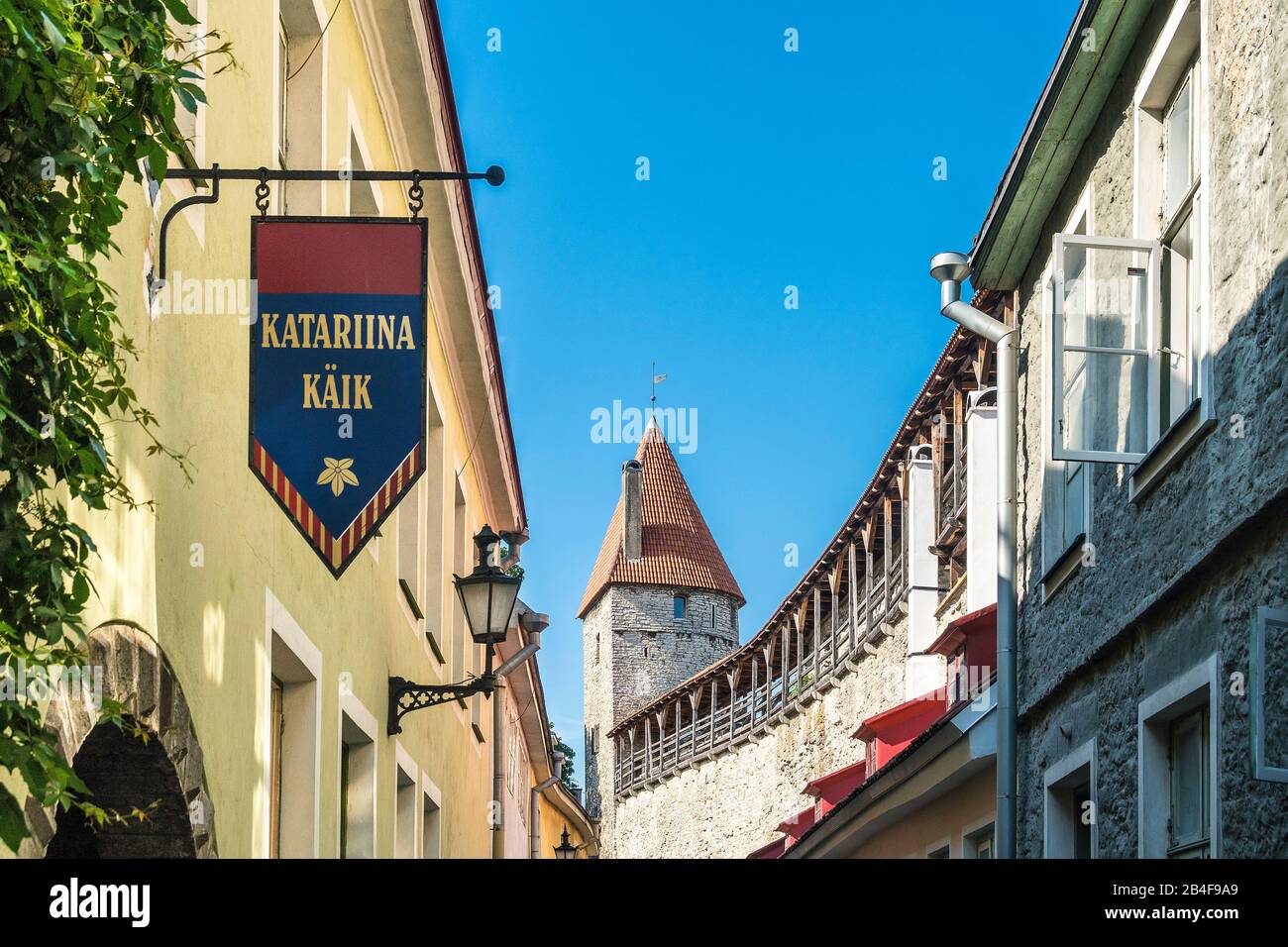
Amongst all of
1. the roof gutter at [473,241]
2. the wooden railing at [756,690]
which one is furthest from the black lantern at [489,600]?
the wooden railing at [756,690]

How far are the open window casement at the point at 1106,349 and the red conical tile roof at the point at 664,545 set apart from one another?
2119 inches

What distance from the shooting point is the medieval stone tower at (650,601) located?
61.4 m

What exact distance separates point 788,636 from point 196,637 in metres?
34.3

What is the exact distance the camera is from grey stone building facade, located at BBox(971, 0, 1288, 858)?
5926 mm

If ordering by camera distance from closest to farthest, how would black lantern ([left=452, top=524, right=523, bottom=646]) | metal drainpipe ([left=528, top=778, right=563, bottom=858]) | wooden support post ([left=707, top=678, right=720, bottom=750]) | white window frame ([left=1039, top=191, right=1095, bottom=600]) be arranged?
1. white window frame ([left=1039, top=191, right=1095, bottom=600])
2. black lantern ([left=452, top=524, right=523, bottom=646])
3. metal drainpipe ([left=528, top=778, right=563, bottom=858])
4. wooden support post ([left=707, top=678, right=720, bottom=750])

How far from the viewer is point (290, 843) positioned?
726 cm

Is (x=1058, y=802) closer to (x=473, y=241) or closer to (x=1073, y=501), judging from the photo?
(x=1073, y=501)

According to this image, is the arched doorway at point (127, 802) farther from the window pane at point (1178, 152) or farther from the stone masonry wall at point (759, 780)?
the stone masonry wall at point (759, 780)

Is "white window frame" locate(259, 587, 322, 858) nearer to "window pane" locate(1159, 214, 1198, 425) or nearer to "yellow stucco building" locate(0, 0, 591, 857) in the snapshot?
"yellow stucco building" locate(0, 0, 591, 857)

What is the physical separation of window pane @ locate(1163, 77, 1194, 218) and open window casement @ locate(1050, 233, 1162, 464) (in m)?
0.25

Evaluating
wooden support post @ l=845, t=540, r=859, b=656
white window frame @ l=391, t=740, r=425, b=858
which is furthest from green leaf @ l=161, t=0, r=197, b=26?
wooden support post @ l=845, t=540, r=859, b=656

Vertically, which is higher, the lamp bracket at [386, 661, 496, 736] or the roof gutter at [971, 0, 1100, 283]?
the roof gutter at [971, 0, 1100, 283]

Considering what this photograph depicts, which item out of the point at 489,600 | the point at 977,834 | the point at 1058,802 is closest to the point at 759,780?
the point at 977,834
